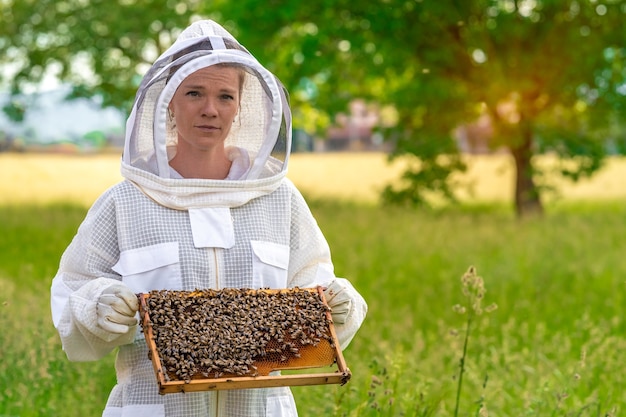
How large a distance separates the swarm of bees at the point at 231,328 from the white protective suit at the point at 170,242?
6.9 inches

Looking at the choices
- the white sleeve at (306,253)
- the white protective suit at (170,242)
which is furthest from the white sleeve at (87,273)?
the white sleeve at (306,253)

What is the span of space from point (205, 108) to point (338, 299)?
836mm

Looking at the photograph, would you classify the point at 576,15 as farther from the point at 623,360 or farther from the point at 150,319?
the point at 150,319

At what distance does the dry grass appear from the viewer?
25234mm

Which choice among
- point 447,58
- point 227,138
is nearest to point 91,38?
point 447,58

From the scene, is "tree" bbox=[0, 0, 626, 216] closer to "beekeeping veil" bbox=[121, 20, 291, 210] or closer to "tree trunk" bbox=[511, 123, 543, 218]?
"tree trunk" bbox=[511, 123, 543, 218]

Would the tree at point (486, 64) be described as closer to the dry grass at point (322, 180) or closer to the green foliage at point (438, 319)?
the dry grass at point (322, 180)

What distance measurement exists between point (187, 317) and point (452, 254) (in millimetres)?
10214

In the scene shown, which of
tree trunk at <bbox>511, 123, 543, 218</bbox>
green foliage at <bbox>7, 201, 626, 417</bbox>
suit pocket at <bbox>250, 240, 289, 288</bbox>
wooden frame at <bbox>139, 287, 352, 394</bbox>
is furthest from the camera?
tree trunk at <bbox>511, 123, 543, 218</bbox>

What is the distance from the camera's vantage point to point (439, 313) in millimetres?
9711

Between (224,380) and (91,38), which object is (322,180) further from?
(224,380)

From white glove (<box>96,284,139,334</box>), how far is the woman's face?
2.17 feet

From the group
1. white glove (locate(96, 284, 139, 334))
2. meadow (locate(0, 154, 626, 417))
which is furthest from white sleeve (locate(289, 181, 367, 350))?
meadow (locate(0, 154, 626, 417))

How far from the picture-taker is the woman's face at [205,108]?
138 inches
